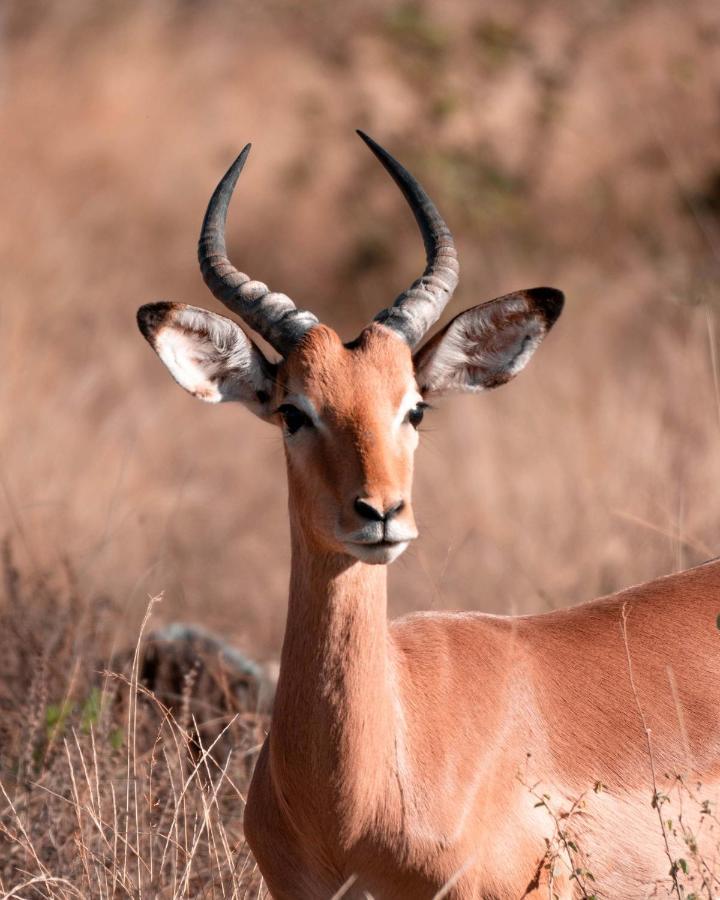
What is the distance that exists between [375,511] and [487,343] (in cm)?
134

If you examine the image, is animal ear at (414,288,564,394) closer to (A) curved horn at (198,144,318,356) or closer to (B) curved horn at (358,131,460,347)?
(B) curved horn at (358,131,460,347)

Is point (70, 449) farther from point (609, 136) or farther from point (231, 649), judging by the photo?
point (609, 136)

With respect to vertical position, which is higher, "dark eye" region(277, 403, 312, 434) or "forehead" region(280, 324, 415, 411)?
"forehead" region(280, 324, 415, 411)

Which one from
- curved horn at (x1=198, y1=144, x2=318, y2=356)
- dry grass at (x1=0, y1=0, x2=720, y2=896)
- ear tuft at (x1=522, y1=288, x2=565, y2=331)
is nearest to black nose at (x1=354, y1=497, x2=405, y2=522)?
curved horn at (x1=198, y1=144, x2=318, y2=356)

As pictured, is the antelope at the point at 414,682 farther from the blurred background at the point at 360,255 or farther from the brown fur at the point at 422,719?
the blurred background at the point at 360,255

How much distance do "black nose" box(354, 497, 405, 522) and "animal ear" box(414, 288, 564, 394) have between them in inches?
41.5

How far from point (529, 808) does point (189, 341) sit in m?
2.00

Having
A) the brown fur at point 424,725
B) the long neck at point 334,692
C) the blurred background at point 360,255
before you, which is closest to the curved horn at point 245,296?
the brown fur at point 424,725

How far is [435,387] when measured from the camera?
5.28 m

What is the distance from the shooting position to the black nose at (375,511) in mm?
4219

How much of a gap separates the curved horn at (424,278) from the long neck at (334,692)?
860 mm

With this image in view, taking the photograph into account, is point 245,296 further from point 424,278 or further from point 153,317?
point 424,278

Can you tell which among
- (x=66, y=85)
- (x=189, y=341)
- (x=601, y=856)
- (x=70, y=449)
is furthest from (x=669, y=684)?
(x=66, y=85)

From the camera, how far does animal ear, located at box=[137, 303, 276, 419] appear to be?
16.6 feet
